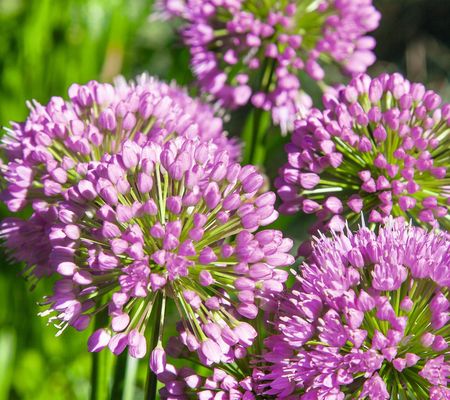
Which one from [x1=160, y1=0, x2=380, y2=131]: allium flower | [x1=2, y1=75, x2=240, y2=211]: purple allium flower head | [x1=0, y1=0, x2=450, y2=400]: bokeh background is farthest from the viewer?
[x1=0, y1=0, x2=450, y2=400]: bokeh background

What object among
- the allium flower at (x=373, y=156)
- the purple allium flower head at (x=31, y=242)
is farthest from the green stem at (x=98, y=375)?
the allium flower at (x=373, y=156)

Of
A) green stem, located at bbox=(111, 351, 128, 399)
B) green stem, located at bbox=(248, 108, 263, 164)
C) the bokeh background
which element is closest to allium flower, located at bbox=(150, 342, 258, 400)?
green stem, located at bbox=(111, 351, 128, 399)

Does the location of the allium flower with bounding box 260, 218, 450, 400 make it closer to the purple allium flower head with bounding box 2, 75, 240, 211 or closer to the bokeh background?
the purple allium flower head with bounding box 2, 75, 240, 211

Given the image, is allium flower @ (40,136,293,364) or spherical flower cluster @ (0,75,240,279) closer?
allium flower @ (40,136,293,364)

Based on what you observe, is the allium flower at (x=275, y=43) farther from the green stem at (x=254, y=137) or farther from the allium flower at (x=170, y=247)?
the allium flower at (x=170, y=247)

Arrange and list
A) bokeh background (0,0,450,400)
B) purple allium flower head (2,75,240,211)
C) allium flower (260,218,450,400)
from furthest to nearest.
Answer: bokeh background (0,0,450,400)
purple allium flower head (2,75,240,211)
allium flower (260,218,450,400)

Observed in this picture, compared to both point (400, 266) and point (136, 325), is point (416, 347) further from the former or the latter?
point (136, 325)

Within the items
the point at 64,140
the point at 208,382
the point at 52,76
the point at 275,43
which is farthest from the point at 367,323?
the point at 52,76
